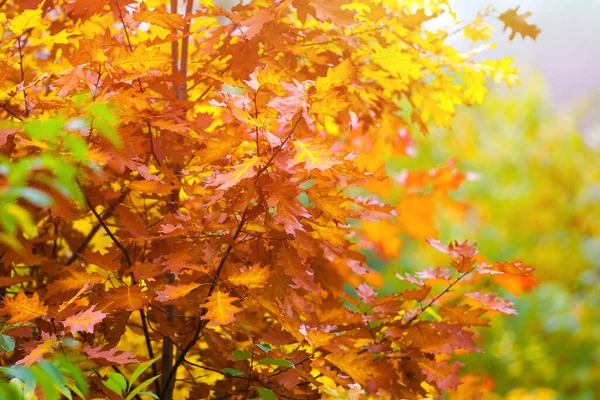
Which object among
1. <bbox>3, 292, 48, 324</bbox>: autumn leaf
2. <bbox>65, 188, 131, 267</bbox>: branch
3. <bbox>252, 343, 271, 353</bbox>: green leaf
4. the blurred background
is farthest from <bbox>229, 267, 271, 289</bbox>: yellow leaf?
the blurred background

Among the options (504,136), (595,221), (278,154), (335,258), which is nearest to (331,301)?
(335,258)

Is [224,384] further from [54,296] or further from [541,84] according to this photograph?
[541,84]

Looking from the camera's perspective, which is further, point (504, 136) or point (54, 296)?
point (504, 136)

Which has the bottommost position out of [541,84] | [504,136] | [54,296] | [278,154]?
[54,296]

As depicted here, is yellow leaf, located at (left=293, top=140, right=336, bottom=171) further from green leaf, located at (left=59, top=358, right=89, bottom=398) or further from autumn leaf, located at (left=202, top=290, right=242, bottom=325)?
green leaf, located at (left=59, top=358, right=89, bottom=398)

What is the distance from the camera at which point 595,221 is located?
7035 millimetres

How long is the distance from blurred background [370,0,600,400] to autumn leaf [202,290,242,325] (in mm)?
3460

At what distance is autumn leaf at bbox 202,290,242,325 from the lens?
1.17 metres

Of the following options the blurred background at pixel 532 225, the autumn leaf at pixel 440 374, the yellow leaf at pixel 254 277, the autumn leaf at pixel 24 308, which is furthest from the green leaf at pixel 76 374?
the blurred background at pixel 532 225

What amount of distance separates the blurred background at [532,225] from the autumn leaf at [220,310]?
136 inches

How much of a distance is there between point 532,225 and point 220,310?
6.69 m

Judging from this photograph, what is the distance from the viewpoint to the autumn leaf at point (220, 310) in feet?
3.85

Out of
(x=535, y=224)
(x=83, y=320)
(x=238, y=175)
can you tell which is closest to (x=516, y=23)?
(x=238, y=175)

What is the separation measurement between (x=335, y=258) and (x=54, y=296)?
73 cm
